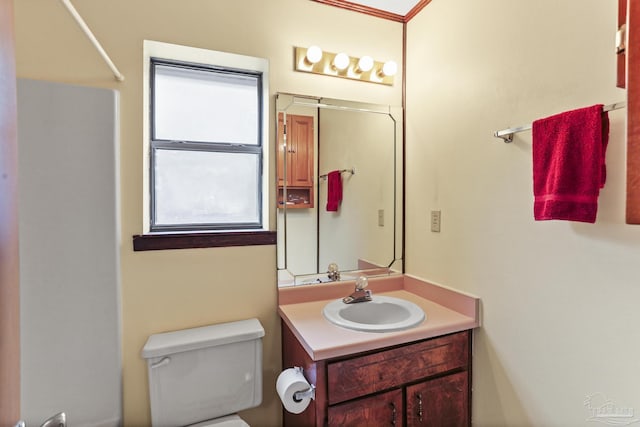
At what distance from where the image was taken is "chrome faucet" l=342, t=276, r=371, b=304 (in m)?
1.58

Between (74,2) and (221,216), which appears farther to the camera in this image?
Result: (221,216)

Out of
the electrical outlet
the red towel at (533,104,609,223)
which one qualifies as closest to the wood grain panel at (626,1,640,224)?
the red towel at (533,104,609,223)

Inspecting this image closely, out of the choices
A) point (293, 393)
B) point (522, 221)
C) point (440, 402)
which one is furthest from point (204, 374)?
point (522, 221)

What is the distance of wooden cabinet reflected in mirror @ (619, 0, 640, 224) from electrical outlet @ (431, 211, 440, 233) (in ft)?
3.20

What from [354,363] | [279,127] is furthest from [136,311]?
[279,127]

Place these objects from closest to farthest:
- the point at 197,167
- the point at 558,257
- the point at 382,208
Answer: the point at 558,257 → the point at 197,167 → the point at 382,208

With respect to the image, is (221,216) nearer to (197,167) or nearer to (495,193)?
(197,167)

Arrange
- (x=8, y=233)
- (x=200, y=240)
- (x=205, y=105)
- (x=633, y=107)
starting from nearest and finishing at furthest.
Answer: (x=8, y=233), (x=633, y=107), (x=200, y=240), (x=205, y=105)

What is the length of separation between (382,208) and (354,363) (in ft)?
3.15

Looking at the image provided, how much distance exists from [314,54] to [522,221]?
4.20 ft

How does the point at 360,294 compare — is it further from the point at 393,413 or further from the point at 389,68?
the point at 389,68

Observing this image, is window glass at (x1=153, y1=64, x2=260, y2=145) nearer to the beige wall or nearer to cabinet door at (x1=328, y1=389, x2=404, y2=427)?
the beige wall

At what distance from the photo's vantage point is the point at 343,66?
165 centimetres

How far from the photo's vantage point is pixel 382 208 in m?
1.85
